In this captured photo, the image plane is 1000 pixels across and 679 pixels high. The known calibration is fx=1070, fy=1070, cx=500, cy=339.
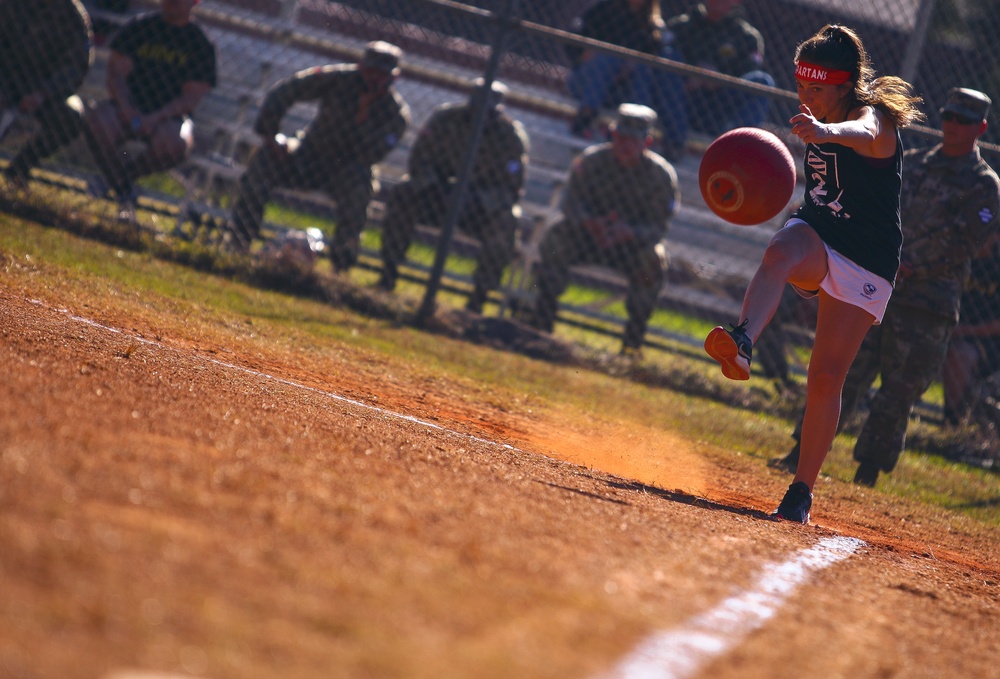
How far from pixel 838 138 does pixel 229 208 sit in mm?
6551

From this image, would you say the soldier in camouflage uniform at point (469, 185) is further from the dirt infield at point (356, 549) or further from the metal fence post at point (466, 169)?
the dirt infield at point (356, 549)

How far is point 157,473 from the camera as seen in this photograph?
283cm

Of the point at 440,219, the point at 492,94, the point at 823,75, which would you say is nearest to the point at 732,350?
the point at 823,75

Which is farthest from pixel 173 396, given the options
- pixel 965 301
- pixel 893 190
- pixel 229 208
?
pixel 965 301

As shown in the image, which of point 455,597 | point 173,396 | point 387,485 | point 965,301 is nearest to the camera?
point 455,597

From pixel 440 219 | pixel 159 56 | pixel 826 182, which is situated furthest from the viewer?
pixel 440 219

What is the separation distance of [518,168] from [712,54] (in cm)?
248

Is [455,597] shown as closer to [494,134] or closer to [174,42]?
[494,134]

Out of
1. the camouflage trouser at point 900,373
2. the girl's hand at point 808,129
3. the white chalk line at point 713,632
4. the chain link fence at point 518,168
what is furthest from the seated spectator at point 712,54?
the white chalk line at point 713,632

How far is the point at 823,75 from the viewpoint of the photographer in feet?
15.6

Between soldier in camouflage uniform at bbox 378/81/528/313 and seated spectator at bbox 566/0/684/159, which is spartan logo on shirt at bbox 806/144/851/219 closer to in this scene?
soldier in camouflage uniform at bbox 378/81/528/313

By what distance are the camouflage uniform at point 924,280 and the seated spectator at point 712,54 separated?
11.9 ft

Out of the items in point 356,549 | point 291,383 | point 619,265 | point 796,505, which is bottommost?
point 291,383

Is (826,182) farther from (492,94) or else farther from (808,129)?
(492,94)
